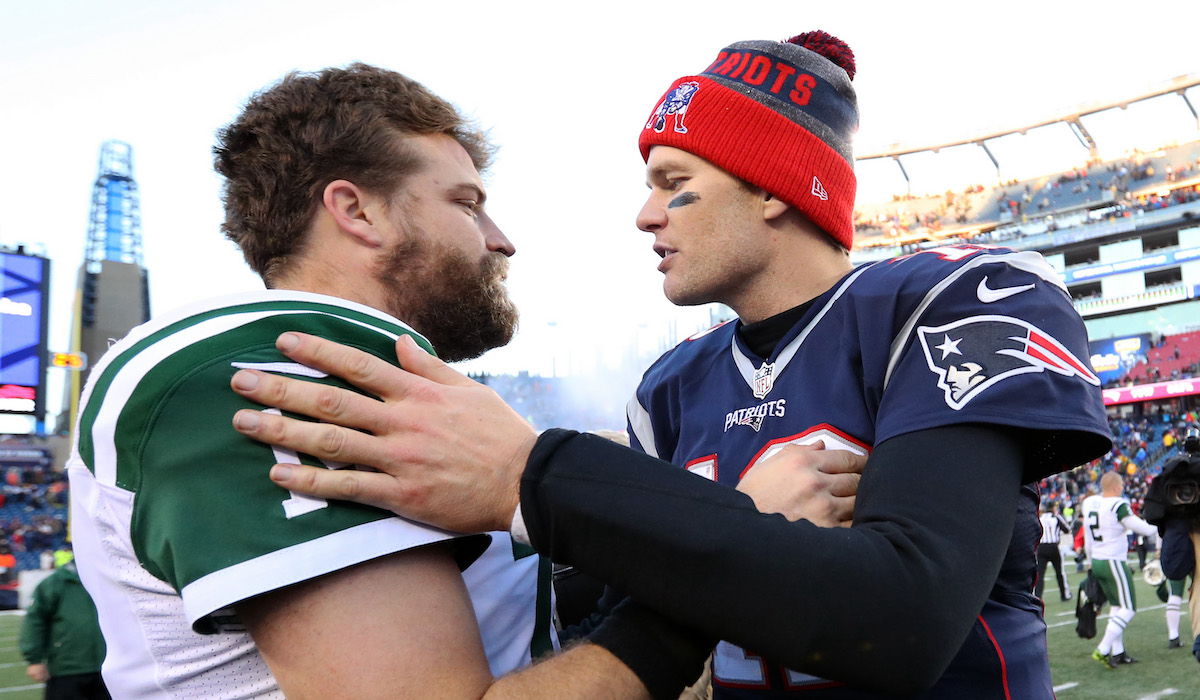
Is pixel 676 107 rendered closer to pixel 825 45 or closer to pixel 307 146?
pixel 825 45

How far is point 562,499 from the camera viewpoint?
1347mm

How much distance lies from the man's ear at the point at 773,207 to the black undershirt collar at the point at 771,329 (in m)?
0.28

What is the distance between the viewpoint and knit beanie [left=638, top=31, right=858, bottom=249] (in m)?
2.44

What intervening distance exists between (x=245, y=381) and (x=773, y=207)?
5.16ft

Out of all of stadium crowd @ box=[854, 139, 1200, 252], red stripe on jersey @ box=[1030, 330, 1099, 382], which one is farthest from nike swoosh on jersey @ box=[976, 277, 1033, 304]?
stadium crowd @ box=[854, 139, 1200, 252]

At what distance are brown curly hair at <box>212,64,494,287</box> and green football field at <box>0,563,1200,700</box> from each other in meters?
7.96

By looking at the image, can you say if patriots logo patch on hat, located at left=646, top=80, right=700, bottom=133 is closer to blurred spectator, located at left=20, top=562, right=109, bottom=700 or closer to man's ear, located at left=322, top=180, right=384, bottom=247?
man's ear, located at left=322, top=180, right=384, bottom=247

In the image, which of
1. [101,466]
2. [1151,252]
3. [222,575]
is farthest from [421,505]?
[1151,252]

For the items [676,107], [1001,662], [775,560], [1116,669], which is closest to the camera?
[775,560]

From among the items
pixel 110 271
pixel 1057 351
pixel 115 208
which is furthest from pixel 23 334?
pixel 115 208

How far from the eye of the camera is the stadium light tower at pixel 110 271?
25.9 m

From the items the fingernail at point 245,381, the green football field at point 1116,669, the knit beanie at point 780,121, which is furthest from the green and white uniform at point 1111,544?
the fingernail at point 245,381

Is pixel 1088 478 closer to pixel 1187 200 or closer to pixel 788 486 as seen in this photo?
pixel 1187 200

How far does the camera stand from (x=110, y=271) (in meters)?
30.8
